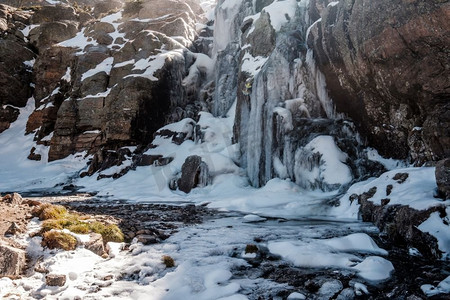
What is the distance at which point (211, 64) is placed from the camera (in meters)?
39.5

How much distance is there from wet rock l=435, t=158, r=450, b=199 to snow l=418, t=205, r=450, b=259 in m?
0.63

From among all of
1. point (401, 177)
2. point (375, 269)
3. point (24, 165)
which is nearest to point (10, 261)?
point (375, 269)

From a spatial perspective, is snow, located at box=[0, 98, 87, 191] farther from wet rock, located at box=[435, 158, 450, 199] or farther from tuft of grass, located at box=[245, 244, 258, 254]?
wet rock, located at box=[435, 158, 450, 199]

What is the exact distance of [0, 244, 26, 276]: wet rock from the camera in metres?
4.77

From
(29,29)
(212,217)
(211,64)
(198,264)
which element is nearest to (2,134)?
(29,29)

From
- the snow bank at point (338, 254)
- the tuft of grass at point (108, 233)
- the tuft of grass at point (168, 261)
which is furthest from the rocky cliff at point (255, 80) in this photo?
the tuft of grass at point (108, 233)

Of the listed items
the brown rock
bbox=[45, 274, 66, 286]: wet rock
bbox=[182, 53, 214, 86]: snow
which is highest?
the brown rock

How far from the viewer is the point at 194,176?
2144cm

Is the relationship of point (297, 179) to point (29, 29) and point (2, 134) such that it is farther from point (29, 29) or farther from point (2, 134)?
point (29, 29)

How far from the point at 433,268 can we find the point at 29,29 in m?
60.1

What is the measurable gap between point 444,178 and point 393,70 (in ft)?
26.7

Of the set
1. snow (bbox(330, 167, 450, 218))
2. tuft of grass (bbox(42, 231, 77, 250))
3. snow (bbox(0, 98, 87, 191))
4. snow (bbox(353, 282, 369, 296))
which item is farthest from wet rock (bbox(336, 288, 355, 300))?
snow (bbox(0, 98, 87, 191))

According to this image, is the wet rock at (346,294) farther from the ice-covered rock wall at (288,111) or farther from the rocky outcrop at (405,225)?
the ice-covered rock wall at (288,111)

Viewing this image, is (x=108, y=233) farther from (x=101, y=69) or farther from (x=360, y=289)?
(x=101, y=69)
